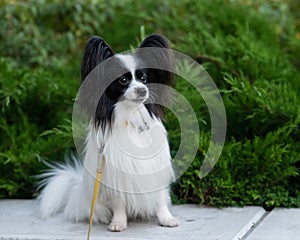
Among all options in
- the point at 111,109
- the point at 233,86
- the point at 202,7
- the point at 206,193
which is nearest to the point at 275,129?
the point at 233,86

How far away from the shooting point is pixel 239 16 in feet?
18.6

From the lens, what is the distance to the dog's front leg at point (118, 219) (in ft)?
11.1

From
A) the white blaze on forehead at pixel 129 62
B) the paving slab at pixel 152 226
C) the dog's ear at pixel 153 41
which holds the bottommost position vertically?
the paving slab at pixel 152 226

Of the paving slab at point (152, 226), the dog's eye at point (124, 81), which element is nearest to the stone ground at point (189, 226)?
the paving slab at point (152, 226)

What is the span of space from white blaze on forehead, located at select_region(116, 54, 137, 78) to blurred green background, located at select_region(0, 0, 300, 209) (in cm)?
101

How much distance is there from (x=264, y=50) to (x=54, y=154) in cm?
192

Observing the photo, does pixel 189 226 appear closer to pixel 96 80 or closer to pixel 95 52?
pixel 96 80

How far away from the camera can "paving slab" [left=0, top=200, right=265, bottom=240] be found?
332 cm

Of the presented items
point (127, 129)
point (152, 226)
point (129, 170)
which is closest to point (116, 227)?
point (152, 226)

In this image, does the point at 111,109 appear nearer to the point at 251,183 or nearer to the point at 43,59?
the point at 251,183

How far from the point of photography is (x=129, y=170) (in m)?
3.25

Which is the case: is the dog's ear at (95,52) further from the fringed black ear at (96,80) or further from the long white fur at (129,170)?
the long white fur at (129,170)

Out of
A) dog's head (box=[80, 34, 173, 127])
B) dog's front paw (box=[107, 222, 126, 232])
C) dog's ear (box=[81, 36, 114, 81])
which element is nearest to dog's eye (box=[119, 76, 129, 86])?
dog's head (box=[80, 34, 173, 127])

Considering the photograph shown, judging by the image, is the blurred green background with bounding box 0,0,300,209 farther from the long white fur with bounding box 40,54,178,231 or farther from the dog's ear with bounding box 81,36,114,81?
the dog's ear with bounding box 81,36,114,81
